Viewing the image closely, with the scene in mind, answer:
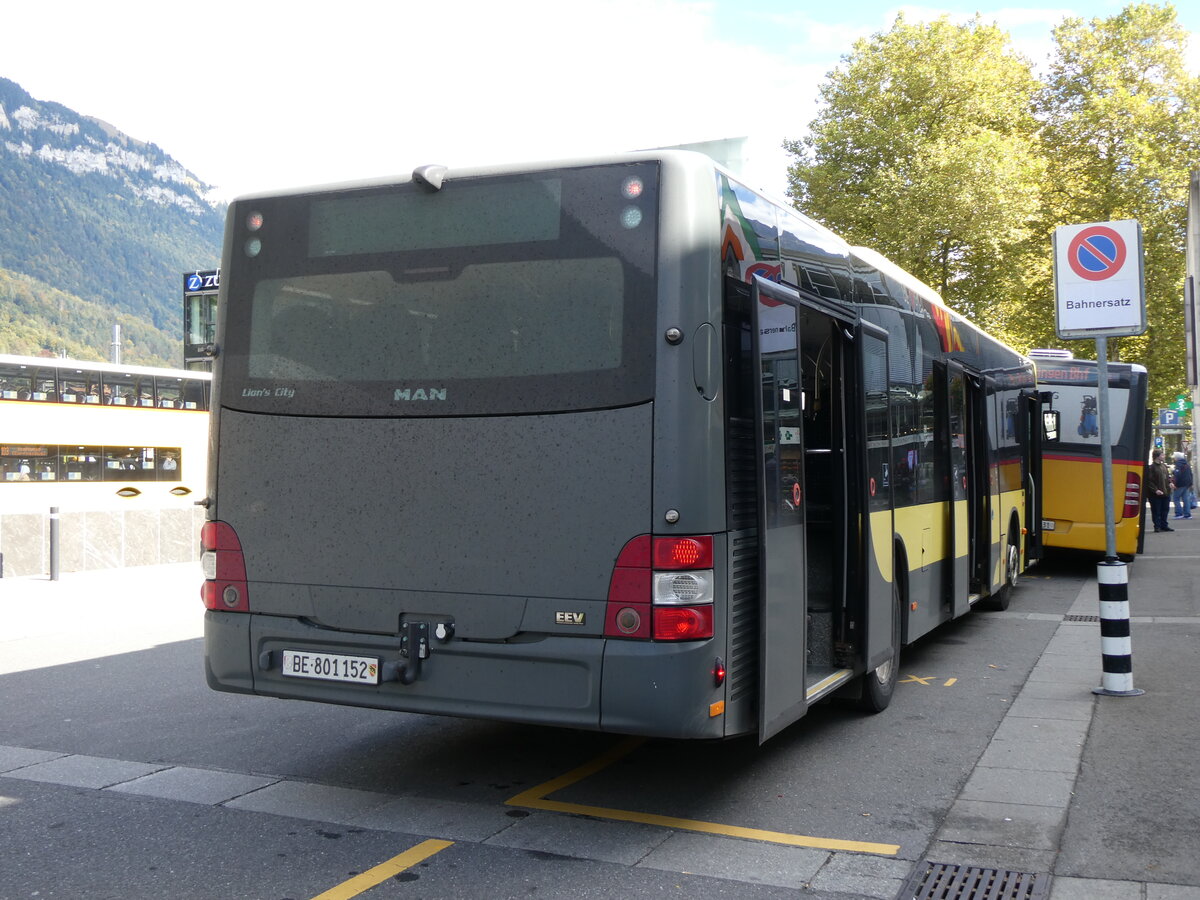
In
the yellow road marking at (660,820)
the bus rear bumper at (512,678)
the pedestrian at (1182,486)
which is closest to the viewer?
the bus rear bumper at (512,678)

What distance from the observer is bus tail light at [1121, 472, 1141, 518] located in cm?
1755

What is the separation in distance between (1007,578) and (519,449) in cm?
959

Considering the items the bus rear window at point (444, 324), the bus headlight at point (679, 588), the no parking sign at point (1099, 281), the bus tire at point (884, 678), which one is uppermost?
the no parking sign at point (1099, 281)

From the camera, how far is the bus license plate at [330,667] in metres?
5.42

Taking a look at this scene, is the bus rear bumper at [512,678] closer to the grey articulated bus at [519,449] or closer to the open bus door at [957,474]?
the grey articulated bus at [519,449]

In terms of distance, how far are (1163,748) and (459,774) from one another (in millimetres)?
3880

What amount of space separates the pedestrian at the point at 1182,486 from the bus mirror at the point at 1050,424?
18.7m

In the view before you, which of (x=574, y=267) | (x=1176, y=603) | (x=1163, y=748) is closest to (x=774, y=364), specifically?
(x=574, y=267)

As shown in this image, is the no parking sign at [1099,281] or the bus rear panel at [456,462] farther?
the no parking sign at [1099,281]

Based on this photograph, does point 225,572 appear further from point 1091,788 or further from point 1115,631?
point 1115,631

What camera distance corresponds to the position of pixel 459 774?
246 inches

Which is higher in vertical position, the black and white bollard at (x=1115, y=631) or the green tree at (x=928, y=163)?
the green tree at (x=928, y=163)

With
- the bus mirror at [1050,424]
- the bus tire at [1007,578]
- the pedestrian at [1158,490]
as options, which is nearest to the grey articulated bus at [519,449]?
the bus tire at [1007,578]

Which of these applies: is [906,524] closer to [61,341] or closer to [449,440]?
[449,440]
